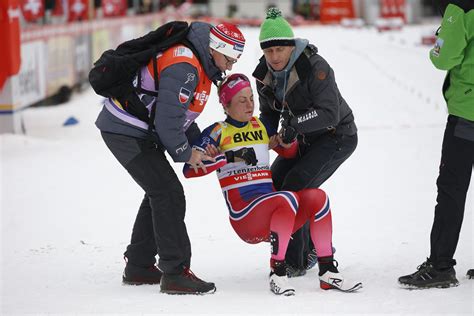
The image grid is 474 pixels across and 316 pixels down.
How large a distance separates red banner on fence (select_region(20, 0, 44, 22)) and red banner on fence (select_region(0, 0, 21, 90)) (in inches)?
59.8

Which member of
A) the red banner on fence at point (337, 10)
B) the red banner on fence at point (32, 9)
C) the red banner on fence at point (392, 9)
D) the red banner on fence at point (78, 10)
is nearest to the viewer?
the red banner on fence at point (32, 9)

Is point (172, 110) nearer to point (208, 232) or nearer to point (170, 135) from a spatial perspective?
point (170, 135)

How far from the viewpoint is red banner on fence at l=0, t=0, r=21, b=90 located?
1192 centimetres

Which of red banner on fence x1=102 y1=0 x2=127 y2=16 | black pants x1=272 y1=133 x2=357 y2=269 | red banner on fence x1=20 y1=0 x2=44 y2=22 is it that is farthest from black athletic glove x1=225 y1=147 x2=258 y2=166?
red banner on fence x1=102 y1=0 x2=127 y2=16

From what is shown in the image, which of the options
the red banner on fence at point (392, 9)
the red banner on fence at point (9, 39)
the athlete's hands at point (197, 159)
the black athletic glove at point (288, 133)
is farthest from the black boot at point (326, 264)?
the red banner on fence at point (392, 9)

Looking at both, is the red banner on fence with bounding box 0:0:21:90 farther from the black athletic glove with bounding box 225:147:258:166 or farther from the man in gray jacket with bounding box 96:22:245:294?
the black athletic glove with bounding box 225:147:258:166

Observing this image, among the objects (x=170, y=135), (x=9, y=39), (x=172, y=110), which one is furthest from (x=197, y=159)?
(x=9, y=39)

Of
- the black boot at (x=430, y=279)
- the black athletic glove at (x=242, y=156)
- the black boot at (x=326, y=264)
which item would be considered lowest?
the black boot at (x=430, y=279)

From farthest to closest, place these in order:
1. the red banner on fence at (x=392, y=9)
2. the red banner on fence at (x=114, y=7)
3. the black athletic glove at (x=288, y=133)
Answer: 1. the red banner on fence at (x=392, y=9)
2. the red banner on fence at (x=114, y=7)
3. the black athletic glove at (x=288, y=133)

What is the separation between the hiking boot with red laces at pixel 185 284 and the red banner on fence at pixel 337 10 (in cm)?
4543

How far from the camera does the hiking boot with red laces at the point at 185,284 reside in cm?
516

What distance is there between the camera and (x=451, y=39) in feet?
16.6

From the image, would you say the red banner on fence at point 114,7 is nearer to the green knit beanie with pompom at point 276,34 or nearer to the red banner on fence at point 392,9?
the green knit beanie with pompom at point 276,34

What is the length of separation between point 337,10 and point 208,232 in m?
44.1
